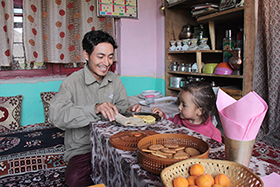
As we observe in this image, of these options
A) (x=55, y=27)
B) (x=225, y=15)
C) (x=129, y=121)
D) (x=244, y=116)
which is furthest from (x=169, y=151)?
(x=55, y=27)

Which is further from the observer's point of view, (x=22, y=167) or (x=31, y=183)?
(x=22, y=167)

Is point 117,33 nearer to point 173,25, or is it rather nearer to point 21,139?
point 173,25

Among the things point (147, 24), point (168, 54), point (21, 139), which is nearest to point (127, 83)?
point (168, 54)

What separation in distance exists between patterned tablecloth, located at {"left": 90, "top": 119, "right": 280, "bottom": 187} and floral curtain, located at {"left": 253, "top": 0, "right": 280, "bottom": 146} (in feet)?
5.16

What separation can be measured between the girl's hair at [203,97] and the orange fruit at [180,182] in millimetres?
1096

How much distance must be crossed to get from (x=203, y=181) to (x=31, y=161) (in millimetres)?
2155

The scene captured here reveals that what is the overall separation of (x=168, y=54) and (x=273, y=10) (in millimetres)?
1676

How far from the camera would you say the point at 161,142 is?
0.90m

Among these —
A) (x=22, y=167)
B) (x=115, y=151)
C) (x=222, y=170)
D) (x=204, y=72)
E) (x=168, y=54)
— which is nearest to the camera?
(x=222, y=170)

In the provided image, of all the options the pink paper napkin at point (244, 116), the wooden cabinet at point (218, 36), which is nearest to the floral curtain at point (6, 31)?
the wooden cabinet at point (218, 36)

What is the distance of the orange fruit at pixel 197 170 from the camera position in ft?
1.95

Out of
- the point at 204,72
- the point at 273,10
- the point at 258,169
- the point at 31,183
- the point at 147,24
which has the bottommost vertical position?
the point at 31,183

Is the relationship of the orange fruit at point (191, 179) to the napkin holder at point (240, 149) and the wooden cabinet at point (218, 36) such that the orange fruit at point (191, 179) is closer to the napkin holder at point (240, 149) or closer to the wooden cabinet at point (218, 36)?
the napkin holder at point (240, 149)

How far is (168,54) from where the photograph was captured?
3.62m
